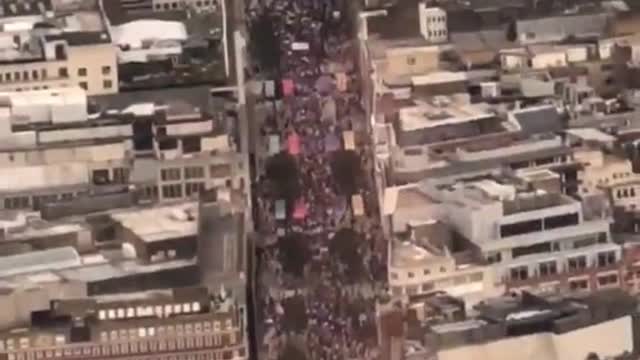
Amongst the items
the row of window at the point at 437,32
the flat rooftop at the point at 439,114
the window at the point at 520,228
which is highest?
the row of window at the point at 437,32

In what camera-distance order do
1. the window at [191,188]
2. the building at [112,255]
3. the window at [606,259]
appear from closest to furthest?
the building at [112,255] < the window at [191,188] < the window at [606,259]

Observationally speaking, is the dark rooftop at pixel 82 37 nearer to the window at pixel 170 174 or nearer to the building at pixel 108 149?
the building at pixel 108 149

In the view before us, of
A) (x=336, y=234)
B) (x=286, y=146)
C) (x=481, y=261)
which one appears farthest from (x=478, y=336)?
(x=286, y=146)

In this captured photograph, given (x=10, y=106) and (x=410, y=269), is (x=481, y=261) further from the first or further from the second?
(x=10, y=106)

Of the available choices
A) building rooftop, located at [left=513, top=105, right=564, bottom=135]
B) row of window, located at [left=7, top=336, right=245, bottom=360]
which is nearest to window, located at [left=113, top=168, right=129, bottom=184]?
row of window, located at [left=7, top=336, right=245, bottom=360]

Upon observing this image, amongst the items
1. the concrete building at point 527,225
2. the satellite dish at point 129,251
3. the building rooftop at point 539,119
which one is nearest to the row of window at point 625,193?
the concrete building at point 527,225

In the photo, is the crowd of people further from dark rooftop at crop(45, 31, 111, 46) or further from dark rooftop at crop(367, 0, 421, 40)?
dark rooftop at crop(45, 31, 111, 46)
